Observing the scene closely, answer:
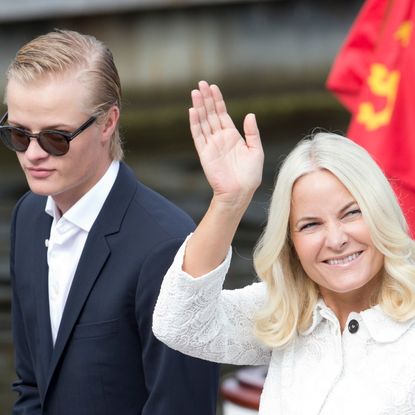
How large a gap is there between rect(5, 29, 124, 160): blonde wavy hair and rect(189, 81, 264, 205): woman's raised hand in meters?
0.41

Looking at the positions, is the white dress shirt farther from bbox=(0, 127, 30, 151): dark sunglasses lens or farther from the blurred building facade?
the blurred building facade

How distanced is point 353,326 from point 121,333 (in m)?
0.58

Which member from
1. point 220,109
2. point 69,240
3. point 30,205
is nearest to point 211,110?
point 220,109

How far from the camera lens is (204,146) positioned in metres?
2.56

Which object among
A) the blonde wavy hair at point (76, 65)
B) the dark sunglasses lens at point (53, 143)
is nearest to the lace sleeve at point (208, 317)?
the dark sunglasses lens at point (53, 143)

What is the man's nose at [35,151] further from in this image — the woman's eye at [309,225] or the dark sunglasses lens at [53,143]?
the woman's eye at [309,225]

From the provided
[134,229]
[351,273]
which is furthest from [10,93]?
[351,273]

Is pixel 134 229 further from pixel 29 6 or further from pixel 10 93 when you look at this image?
pixel 29 6

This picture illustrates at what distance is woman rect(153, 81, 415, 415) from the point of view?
8.20 feet

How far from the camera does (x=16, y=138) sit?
288 cm

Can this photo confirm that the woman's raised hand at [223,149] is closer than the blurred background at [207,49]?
Yes

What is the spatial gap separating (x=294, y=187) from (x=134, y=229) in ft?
1.64

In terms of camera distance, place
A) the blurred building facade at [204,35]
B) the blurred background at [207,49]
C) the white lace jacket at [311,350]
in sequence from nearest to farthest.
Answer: the white lace jacket at [311,350] < the blurred background at [207,49] < the blurred building facade at [204,35]

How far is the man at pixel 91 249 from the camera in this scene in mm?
2824
